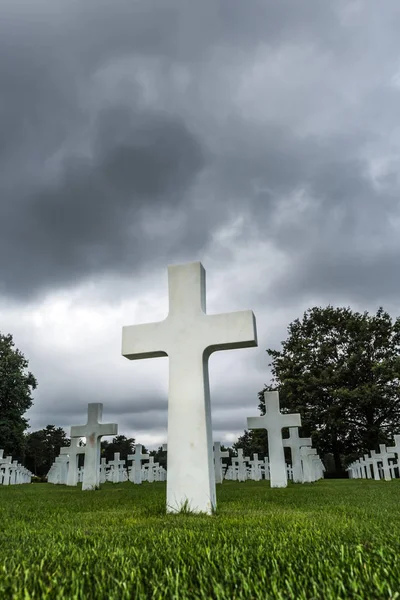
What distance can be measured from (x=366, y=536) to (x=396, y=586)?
135cm

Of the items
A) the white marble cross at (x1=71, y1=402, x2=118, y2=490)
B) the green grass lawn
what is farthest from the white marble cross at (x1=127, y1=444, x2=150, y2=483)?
the green grass lawn

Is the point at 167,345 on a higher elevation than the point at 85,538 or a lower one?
higher

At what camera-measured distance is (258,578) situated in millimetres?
1951

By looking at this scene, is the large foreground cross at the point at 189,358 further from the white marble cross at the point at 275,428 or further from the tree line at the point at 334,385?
the tree line at the point at 334,385

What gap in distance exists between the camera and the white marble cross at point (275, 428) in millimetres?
13891

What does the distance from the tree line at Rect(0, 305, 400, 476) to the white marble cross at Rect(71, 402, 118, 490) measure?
65.8 ft

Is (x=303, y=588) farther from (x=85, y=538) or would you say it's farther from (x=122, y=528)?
(x=122, y=528)

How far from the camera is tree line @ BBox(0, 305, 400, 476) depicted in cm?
3089


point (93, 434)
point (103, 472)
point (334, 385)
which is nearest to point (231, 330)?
point (93, 434)

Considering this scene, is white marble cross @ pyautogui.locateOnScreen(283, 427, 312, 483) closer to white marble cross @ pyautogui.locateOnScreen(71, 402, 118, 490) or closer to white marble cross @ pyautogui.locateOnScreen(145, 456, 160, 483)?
white marble cross @ pyautogui.locateOnScreen(71, 402, 118, 490)

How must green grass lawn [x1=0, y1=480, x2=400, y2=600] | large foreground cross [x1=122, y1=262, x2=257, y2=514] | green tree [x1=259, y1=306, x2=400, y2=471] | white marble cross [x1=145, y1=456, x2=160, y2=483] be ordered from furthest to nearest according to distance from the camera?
green tree [x1=259, y1=306, x2=400, y2=471] < white marble cross [x1=145, y1=456, x2=160, y2=483] < large foreground cross [x1=122, y1=262, x2=257, y2=514] < green grass lawn [x1=0, y1=480, x2=400, y2=600]

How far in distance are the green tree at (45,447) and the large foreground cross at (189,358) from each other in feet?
235

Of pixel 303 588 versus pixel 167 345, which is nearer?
pixel 303 588

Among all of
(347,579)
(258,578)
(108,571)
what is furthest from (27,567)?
(347,579)
